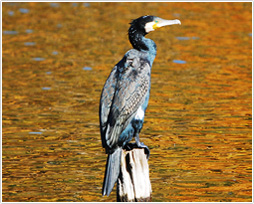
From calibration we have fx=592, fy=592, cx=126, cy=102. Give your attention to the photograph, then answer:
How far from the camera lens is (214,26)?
59.9 ft

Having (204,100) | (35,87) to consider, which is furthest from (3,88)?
(204,100)

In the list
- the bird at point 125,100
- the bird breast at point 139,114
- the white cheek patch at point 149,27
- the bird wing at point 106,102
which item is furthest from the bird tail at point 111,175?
the white cheek patch at point 149,27

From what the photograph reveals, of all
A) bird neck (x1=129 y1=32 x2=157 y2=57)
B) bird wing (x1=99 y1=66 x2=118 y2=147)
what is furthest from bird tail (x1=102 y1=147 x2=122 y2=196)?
bird neck (x1=129 y1=32 x2=157 y2=57)

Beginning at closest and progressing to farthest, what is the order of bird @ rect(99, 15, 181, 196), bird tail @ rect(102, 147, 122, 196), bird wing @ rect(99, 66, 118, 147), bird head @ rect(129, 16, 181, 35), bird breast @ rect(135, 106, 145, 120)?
1. bird tail @ rect(102, 147, 122, 196)
2. bird @ rect(99, 15, 181, 196)
3. bird wing @ rect(99, 66, 118, 147)
4. bird breast @ rect(135, 106, 145, 120)
5. bird head @ rect(129, 16, 181, 35)

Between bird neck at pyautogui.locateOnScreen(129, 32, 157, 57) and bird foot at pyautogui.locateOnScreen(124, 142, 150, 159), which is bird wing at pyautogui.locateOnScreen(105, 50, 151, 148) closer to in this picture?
bird neck at pyautogui.locateOnScreen(129, 32, 157, 57)

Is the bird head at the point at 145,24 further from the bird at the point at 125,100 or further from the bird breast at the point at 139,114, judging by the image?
the bird breast at the point at 139,114

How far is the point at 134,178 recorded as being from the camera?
5918mm

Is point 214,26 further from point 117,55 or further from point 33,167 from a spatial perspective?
point 33,167

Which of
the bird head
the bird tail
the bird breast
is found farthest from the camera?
the bird head

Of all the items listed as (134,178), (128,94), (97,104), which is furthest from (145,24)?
(97,104)

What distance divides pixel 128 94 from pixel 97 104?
5358mm

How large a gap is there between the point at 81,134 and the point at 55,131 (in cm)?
48

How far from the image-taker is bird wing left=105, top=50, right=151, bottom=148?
6.00 meters

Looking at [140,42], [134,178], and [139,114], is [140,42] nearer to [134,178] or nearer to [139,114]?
[139,114]
